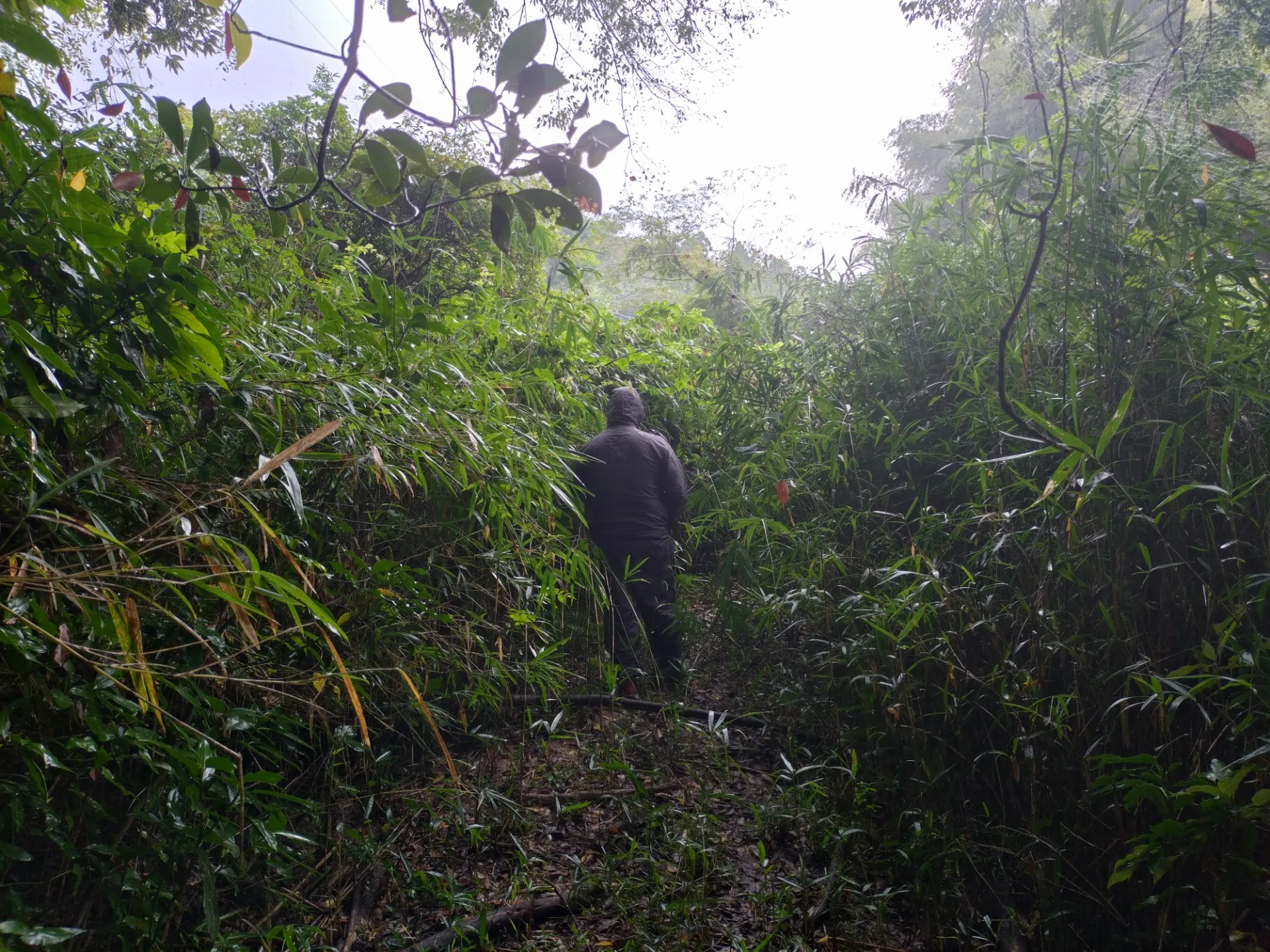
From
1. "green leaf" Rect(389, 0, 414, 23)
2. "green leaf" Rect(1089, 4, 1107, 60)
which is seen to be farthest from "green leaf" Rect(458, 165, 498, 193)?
"green leaf" Rect(1089, 4, 1107, 60)

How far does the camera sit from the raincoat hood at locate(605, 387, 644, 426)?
13.1 feet

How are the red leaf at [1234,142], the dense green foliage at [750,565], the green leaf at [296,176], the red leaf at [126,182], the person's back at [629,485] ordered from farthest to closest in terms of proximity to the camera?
the person's back at [629,485] → the red leaf at [1234,142] → the red leaf at [126,182] → the green leaf at [296,176] → the dense green foliage at [750,565]

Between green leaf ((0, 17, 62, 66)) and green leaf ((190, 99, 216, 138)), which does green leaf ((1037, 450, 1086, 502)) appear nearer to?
green leaf ((190, 99, 216, 138))

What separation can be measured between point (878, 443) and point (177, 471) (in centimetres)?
258

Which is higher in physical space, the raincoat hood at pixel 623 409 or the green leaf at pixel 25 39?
the green leaf at pixel 25 39

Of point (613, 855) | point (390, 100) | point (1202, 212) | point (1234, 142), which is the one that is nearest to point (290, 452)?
point (390, 100)

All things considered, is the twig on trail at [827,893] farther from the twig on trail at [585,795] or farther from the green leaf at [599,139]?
the green leaf at [599,139]

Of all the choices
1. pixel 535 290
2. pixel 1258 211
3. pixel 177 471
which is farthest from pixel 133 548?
pixel 535 290

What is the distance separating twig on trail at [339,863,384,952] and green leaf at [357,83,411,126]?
1834 millimetres

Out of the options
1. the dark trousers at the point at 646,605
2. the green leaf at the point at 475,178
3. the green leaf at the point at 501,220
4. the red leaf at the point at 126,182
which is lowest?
the dark trousers at the point at 646,605

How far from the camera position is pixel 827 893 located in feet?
6.84

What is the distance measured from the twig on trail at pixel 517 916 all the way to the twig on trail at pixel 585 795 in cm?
41

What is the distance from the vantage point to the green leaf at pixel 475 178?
4.33ft

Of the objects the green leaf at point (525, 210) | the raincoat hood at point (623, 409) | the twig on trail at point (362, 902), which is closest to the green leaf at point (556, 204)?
the green leaf at point (525, 210)
